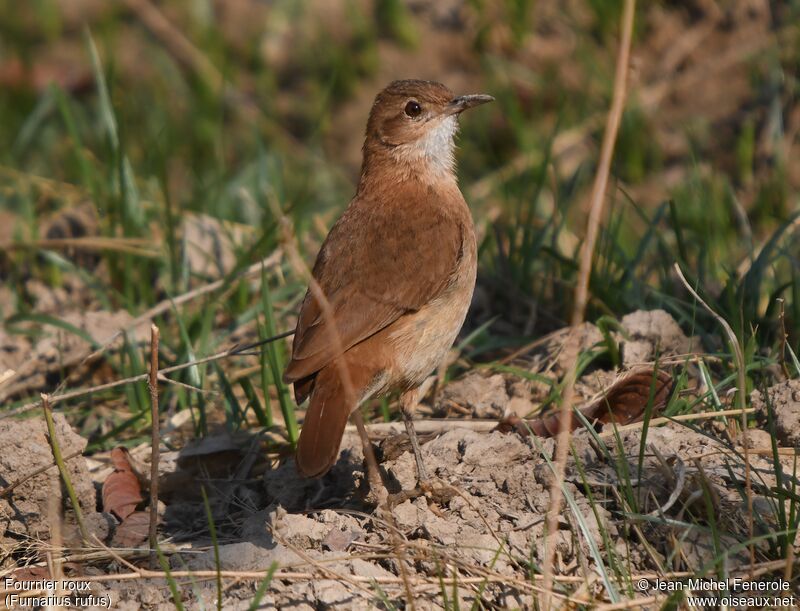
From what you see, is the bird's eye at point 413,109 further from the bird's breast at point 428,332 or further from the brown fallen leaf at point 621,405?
the brown fallen leaf at point 621,405

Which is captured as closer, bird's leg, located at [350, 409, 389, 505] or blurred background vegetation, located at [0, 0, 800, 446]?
bird's leg, located at [350, 409, 389, 505]

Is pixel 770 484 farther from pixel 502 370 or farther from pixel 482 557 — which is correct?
pixel 502 370

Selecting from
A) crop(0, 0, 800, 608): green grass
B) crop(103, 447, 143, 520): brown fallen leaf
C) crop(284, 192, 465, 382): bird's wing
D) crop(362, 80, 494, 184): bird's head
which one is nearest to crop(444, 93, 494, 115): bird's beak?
crop(362, 80, 494, 184): bird's head

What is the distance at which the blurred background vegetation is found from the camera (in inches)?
200

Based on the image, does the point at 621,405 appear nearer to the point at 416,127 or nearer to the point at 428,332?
the point at 428,332

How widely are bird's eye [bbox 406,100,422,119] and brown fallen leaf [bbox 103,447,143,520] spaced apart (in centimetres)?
199

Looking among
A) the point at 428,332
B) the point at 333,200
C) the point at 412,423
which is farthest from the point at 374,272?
the point at 333,200

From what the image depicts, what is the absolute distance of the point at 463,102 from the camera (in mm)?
4887

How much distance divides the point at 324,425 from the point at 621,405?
4.13 ft

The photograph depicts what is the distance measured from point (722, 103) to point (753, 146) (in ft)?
1.96

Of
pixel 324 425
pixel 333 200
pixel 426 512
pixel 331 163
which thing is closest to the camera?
pixel 324 425

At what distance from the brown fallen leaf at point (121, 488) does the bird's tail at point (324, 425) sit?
0.89 metres

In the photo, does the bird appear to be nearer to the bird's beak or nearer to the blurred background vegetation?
the bird's beak

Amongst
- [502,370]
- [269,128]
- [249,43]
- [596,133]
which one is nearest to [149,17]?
[249,43]
